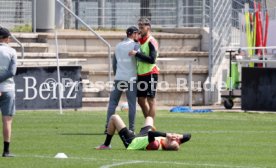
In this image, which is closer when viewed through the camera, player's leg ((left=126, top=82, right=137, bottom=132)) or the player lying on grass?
the player lying on grass

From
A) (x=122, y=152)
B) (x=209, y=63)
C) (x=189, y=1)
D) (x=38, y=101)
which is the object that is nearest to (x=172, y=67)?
(x=209, y=63)

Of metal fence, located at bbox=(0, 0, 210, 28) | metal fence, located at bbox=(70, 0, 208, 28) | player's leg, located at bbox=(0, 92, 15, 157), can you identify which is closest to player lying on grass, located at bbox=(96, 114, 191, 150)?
player's leg, located at bbox=(0, 92, 15, 157)

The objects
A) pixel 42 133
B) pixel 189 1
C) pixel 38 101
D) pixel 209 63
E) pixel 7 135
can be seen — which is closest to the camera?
pixel 7 135

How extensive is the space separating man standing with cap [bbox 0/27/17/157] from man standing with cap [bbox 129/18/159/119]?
4.54 m

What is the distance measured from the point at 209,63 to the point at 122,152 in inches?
741

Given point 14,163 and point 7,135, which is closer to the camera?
point 14,163

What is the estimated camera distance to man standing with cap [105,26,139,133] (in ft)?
67.1

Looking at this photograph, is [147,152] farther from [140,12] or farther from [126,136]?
[140,12]

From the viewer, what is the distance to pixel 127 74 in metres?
20.5

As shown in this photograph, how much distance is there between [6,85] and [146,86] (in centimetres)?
496

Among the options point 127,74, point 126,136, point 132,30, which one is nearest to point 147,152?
point 126,136

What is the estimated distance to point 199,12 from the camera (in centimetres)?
3869

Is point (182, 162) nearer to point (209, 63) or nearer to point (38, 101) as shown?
point (38, 101)

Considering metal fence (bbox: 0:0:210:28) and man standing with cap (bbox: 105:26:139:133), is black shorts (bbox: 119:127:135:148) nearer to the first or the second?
man standing with cap (bbox: 105:26:139:133)
